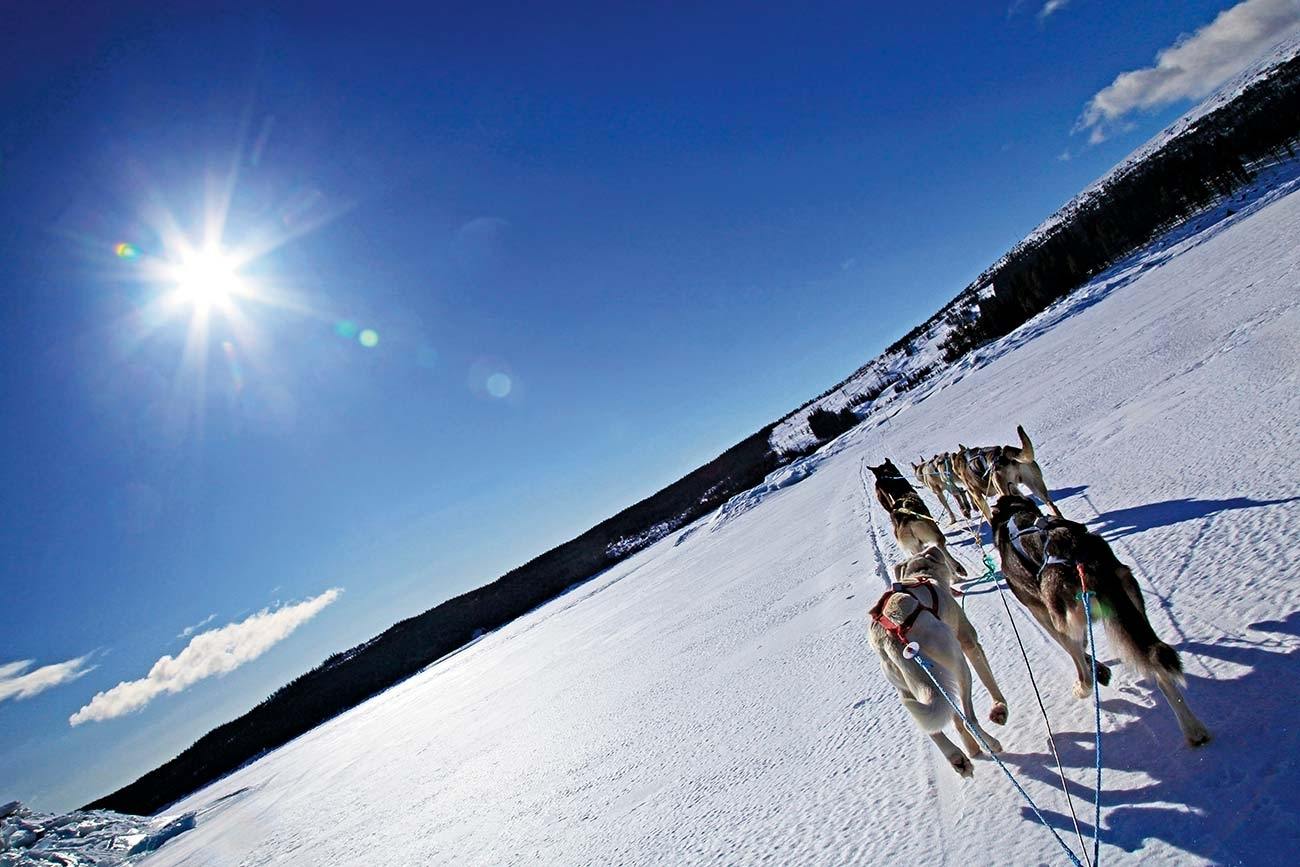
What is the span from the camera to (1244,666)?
2.33 metres

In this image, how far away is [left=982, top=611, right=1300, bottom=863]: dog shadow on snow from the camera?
1.73m

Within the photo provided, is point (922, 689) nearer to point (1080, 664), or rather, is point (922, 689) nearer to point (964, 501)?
point (1080, 664)

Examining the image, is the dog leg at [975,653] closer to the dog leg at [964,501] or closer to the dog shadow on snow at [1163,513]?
the dog shadow on snow at [1163,513]

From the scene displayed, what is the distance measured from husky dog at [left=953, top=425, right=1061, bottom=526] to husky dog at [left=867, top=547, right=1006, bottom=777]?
99.4 inches

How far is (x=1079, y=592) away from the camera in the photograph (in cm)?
252

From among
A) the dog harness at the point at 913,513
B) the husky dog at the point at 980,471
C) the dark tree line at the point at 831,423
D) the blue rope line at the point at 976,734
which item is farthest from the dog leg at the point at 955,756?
the dark tree line at the point at 831,423

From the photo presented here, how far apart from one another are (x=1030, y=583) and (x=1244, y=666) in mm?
810

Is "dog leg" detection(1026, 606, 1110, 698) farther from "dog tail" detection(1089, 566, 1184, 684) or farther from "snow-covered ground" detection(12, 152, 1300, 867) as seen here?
"dog tail" detection(1089, 566, 1184, 684)

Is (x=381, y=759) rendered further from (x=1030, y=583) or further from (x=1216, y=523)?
(x=1216, y=523)

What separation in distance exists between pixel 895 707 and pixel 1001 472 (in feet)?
12.2

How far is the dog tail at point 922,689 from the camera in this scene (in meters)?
2.56

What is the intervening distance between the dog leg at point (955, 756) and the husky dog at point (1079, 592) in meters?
0.70

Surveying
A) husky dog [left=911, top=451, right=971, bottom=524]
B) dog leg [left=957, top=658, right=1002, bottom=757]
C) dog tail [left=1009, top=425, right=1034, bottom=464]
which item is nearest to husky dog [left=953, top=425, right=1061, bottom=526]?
dog tail [left=1009, top=425, right=1034, bottom=464]

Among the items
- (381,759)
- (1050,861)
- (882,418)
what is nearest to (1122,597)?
(1050,861)
